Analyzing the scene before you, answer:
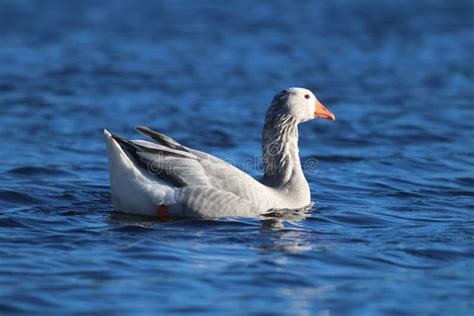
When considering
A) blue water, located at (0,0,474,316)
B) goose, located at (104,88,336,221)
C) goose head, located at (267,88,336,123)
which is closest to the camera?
blue water, located at (0,0,474,316)

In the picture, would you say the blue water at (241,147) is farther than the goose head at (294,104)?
No

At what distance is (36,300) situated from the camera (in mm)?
7238

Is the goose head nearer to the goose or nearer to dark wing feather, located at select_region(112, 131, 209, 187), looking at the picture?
the goose

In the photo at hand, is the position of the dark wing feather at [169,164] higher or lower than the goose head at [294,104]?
lower

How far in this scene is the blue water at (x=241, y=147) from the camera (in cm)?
778

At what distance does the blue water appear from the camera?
7.78 metres

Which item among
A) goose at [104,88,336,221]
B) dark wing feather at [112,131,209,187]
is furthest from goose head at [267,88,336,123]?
dark wing feather at [112,131,209,187]

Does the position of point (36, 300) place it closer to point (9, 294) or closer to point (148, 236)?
point (9, 294)

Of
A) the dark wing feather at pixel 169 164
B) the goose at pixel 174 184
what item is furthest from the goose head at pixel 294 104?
the dark wing feather at pixel 169 164

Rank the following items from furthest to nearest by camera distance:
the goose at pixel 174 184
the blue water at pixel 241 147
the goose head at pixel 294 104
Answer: the goose head at pixel 294 104
the goose at pixel 174 184
the blue water at pixel 241 147

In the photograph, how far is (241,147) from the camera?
1573 centimetres

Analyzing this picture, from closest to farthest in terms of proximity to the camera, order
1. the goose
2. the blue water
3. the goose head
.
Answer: the blue water < the goose < the goose head

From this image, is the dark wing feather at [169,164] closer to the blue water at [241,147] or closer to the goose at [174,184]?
the goose at [174,184]

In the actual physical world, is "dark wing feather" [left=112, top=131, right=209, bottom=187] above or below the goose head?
below
